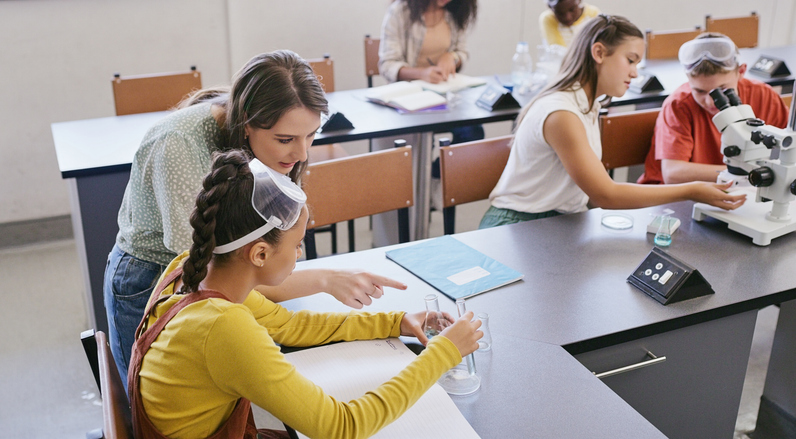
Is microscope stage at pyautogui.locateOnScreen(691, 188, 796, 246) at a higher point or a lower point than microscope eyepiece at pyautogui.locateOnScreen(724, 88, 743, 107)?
lower

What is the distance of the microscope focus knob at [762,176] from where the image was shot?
70.4 inches

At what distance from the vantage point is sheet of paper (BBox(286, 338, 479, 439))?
3.79ft

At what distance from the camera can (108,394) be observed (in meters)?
1.05

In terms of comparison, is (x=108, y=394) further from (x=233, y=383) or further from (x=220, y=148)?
(x=220, y=148)

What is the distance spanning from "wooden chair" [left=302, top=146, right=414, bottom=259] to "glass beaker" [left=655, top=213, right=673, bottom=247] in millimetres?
750

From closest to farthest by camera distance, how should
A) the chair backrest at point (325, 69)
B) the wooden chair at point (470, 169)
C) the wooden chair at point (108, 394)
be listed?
1. the wooden chair at point (108, 394)
2. the wooden chair at point (470, 169)
3. the chair backrest at point (325, 69)

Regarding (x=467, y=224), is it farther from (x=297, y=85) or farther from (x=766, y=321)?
(x=297, y=85)

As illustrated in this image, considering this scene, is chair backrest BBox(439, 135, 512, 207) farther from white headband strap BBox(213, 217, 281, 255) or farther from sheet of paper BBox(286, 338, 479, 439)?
white headband strap BBox(213, 217, 281, 255)

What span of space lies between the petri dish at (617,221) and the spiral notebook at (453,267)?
1.30ft

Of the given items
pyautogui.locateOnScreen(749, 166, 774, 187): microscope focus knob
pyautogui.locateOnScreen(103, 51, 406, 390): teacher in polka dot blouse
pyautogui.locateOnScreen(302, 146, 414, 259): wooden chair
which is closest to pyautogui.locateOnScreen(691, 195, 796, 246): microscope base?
pyautogui.locateOnScreen(749, 166, 774, 187): microscope focus knob

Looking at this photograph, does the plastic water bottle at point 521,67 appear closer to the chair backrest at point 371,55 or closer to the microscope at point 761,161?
the chair backrest at point 371,55

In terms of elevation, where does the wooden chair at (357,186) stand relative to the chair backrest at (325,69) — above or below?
below

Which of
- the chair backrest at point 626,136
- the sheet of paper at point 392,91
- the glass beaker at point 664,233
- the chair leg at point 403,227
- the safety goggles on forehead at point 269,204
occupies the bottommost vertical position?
the chair leg at point 403,227

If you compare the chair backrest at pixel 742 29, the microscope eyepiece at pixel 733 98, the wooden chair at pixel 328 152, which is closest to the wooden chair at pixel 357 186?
the wooden chair at pixel 328 152
